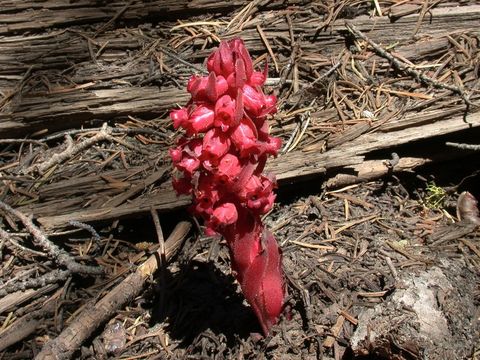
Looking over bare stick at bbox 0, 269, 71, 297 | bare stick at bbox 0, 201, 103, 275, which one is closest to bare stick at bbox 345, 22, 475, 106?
bare stick at bbox 0, 201, 103, 275

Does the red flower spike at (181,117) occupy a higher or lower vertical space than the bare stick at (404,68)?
higher

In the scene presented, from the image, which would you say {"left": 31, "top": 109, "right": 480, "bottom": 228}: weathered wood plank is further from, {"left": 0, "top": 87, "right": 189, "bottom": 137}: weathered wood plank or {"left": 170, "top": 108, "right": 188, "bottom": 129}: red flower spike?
{"left": 170, "top": 108, "right": 188, "bottom": 129}: red flower spike

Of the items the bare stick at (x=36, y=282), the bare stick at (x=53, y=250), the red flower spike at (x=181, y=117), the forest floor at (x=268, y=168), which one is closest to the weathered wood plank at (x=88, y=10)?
the forest floor at (x=268, y=168)

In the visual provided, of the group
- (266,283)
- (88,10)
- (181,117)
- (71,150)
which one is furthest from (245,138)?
(88,10)

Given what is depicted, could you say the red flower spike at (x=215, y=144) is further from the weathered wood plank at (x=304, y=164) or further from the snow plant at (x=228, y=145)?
the weathered wood plank at (x=304, y=164)

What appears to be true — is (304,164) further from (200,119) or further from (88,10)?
(88,10)
